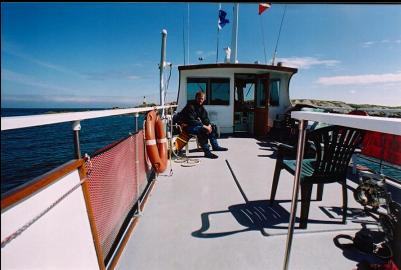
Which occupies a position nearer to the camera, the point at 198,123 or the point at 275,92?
the point at 198,123

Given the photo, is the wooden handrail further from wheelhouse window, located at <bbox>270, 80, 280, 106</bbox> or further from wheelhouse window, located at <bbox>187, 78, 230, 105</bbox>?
wheelhouse window, located at <bbox>270, 80, 280, 106</bbox>

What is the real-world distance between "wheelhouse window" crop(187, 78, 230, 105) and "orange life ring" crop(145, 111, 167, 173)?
4.56m

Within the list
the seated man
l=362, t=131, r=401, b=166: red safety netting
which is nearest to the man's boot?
the seated man

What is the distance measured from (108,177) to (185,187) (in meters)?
1.75

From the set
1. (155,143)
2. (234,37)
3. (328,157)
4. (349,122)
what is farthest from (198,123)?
(234,37)

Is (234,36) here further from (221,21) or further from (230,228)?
(230,228)

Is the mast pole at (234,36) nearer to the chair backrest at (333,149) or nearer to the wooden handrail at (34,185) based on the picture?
the chair backrest at (333,149)

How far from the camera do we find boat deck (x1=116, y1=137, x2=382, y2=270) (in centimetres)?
188

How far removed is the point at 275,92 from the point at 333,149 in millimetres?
6622

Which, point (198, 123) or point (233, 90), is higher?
point (233, 90)

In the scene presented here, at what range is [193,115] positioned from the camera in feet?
17.7

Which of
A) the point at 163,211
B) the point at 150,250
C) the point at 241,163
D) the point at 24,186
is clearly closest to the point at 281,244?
the point at 150,250

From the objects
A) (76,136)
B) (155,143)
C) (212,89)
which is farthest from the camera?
(212,89)

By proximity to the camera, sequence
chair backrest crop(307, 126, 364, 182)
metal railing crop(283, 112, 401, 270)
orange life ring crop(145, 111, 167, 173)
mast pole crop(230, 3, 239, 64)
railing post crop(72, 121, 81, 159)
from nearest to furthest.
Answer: metal railing crop(283, 112, 401, 270) < railing post crop(72, 121, 81, 159) < chair backrest crop(307, 126, 364, 182) < orange life ring crop(145, 111, 167, 173) < mast pole crop(230, 3, 239, 64)
